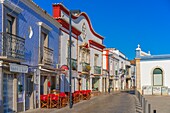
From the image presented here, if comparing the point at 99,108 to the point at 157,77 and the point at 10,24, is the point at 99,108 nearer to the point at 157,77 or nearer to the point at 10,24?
the point at 10,24

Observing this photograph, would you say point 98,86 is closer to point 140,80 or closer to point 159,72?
point 140,80

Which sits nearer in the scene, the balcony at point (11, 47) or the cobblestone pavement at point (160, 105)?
the balcony at point (11, 47)

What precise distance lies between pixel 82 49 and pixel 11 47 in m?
15.4

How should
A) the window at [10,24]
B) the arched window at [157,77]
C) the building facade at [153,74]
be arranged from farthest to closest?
the arched window at [157,77]
the building facade at [153,74]
the window at [10,24]

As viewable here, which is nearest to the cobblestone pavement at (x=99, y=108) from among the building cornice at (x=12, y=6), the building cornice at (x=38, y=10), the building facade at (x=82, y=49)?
the building facade at (x=82, y=49)

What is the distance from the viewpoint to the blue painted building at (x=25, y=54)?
13391 millimetres

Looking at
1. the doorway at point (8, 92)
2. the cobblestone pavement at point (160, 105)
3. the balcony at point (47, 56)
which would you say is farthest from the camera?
the balcony at point (47, 56)

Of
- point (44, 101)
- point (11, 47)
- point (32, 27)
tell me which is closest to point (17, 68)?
point (11, 47)

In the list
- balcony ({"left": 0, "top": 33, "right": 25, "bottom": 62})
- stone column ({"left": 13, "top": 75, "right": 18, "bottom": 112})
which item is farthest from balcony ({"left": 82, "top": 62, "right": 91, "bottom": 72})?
balcony ({"left": 0, "top": 33, "right": 25, "bottom": 62})

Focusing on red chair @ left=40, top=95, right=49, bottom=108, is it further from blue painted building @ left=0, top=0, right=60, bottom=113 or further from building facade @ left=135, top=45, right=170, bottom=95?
building facade @ left=135, top=45, right=170, bottom=95

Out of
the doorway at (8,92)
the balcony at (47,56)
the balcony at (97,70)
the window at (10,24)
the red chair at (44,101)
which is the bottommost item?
the red chair at (44,101)

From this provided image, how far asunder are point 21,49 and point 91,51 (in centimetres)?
1790

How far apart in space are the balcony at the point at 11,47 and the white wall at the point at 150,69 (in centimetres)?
2088

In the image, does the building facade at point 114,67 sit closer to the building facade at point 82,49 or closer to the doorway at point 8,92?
the building facade at point 82,49
